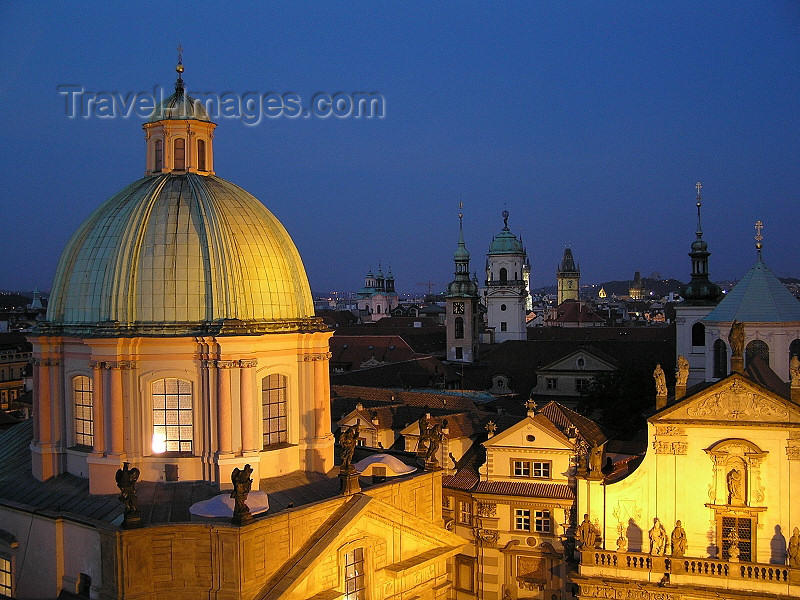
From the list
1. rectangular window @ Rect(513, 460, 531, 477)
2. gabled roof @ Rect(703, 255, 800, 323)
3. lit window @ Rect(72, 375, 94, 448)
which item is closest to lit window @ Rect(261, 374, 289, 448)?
lit window @ Rect(72, 375, 94, 448)

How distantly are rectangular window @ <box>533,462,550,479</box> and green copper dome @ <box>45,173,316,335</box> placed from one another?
1760cm

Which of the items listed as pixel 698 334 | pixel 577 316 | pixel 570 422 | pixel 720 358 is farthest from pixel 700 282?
pixel 577 316

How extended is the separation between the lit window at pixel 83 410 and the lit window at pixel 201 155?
925 centimetres

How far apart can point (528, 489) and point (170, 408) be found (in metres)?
21.3

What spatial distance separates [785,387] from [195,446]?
27.8 meters

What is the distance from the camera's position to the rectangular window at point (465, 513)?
43688 mm

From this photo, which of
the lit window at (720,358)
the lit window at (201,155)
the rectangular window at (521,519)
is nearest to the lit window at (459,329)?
the lit window at (720,358)

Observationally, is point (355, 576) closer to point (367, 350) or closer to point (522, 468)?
point (522, 468)

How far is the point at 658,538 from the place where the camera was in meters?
34.3

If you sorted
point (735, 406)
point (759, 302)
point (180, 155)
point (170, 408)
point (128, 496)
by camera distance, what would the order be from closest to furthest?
point (128, 496), point (170, 408), point (180, 155), point (735, 406), point (759, 302)

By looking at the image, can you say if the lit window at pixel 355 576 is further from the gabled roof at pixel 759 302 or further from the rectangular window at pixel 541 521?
the gabled roof at pixel 759 302

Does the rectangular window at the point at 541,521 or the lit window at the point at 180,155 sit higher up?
the lit window at the point at 180,155

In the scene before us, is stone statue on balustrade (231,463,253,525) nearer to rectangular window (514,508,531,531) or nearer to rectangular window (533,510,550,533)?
rectangular window (514,508,531,531)

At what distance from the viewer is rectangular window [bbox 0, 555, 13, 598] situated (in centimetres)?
2736
